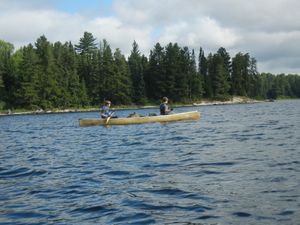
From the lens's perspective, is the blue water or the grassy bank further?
the grassy bank

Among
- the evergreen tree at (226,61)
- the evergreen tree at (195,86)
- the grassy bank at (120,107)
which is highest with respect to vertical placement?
the evergreen tree at (226,61)

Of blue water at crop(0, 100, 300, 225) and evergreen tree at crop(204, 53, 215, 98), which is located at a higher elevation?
evergreen tree at crop(204, 53, 215, 98)

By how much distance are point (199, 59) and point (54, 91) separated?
57107 mm

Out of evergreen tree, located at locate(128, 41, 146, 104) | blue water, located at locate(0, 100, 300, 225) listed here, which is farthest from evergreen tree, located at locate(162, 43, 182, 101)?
blue water, located at locate(0, 100, 300, 225)

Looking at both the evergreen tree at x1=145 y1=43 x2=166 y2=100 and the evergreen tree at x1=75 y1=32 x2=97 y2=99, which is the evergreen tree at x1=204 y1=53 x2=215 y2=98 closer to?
the evergreen tree at x1=145 y1=43 x2=166 y2=100

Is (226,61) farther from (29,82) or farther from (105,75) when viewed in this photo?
(29,82)

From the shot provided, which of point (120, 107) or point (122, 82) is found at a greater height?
point (122, 82)

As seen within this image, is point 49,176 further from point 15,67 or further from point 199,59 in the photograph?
point 199,59

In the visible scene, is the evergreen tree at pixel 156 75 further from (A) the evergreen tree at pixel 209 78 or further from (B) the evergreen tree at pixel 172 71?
(A) the evergreen tree at pixel 209 78

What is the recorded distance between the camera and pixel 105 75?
120m

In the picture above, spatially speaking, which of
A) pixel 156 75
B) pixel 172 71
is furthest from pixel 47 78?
pixel 172 71

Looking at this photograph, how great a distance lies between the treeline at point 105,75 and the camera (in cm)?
10719

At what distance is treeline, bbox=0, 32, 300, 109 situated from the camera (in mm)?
107188

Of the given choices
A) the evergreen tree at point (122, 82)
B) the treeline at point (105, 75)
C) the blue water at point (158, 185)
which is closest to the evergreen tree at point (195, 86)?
the treeline at point (105, 75)
